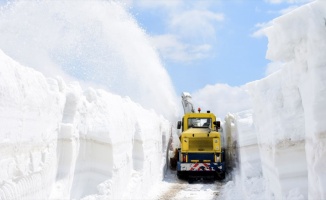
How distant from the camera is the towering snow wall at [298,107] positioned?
470 cm

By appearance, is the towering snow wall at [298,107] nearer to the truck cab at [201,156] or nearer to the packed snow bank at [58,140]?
the packed snow bank at [58,140]

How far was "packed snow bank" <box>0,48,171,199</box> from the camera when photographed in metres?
4.44

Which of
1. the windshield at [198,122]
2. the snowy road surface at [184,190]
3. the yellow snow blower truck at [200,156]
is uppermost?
the windshield at [198,122]

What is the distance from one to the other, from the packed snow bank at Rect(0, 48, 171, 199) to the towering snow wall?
323 centimetres

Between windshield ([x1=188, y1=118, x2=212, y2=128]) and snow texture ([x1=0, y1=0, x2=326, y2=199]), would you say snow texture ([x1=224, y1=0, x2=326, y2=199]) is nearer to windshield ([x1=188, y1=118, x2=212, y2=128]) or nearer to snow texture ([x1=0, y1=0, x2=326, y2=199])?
snow texture ([x1=0, y1=0, x2=326, y2=199])

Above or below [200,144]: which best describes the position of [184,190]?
below

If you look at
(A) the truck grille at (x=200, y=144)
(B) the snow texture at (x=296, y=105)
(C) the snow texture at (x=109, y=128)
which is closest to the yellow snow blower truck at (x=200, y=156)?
(A) the truck grille at (x=200, y=144)

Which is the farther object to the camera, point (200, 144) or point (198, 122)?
point (198, 122)

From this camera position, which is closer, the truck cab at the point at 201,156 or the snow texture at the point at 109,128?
the snow texture at the point at 109,128

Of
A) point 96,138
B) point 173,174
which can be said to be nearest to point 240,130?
point 173,174

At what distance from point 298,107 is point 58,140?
4.02 m

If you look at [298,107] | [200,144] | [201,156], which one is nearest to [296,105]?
[298,107]

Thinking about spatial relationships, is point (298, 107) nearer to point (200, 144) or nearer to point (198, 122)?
point (200, 144)

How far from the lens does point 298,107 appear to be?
256 inches
